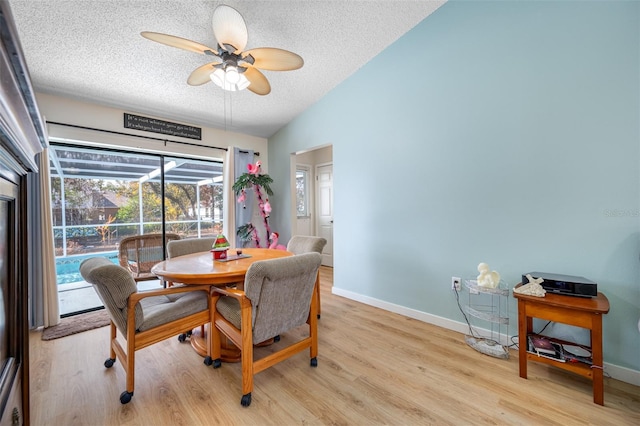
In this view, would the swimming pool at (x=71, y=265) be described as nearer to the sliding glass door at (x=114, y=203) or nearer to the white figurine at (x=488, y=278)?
the sliding glass door at (x=114, y=203)

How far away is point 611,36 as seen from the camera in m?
1.62

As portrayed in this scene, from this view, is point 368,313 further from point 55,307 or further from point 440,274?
point 55,307

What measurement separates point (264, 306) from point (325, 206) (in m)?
3.63

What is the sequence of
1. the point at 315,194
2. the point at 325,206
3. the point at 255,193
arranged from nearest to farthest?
the point at 255,193, the point at 325,206, the point at 315,194

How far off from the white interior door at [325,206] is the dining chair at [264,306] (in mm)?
3140

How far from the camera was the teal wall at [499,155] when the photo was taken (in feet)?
5.33

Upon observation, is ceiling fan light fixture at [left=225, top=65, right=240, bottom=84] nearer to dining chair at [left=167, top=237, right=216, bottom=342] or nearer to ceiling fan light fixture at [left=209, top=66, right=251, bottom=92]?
ceiling fan light fixture at [left=209, top=66, right=251, bottom=92]

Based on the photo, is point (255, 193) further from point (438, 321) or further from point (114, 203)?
point (438, 321)

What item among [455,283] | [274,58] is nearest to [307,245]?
[455,283]

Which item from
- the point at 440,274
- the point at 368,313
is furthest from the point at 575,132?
the point at 368,313

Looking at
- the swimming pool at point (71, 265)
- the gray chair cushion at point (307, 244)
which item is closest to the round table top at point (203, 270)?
the gray chair cushion at point (307, 244)

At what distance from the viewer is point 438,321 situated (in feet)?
7.84

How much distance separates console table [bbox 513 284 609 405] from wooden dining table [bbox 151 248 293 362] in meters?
1.88

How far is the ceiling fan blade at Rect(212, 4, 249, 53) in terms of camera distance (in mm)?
1478
